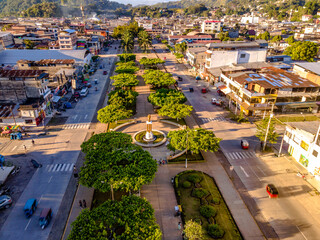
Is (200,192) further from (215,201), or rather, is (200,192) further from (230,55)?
(230,55)

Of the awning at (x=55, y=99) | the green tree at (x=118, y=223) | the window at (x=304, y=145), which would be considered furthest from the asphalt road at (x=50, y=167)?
the window at (x=304, y=145)

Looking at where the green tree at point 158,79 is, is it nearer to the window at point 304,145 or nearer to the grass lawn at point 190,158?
the grass lawn at point 190,158

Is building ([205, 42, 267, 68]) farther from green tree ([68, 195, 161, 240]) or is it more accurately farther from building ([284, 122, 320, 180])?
green tree ([68, 195, 161, 240])

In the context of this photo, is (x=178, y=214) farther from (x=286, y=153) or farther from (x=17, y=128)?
(x=17, y=128)

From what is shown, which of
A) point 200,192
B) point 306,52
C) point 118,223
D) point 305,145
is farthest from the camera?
point 306,52

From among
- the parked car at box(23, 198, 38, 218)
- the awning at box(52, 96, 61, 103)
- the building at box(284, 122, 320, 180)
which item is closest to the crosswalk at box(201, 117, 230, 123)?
the building at box(284, 122, 320, 180)

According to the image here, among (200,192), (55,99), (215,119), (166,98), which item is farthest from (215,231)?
(55,99)
